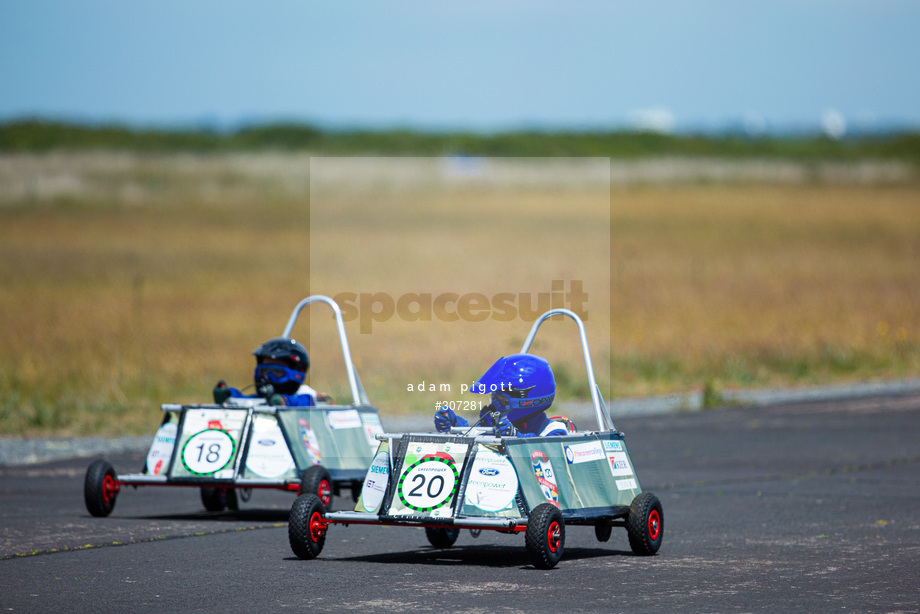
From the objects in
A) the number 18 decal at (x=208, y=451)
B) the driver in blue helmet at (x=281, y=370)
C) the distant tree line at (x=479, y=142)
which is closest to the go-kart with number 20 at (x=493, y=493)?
the number 18 decal at (x=208, y=451)

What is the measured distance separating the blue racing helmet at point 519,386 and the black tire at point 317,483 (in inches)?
90.8

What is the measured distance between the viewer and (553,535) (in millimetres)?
9711

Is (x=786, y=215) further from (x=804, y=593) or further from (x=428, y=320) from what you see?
(x=804, y=593)

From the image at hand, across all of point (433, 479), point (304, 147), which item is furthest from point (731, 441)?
point (304, 147)

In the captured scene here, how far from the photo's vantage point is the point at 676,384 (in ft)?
85.3

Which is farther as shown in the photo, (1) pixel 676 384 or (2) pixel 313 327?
(2) pixel 313 327

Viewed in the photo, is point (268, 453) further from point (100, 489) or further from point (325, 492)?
point (100, 489)

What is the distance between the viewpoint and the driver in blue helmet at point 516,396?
1032 centimetres

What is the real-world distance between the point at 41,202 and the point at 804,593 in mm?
52888

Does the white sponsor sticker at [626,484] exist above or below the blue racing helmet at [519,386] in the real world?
below

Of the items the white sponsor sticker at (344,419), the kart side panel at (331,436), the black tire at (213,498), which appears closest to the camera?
the kart side panel at (331,436)

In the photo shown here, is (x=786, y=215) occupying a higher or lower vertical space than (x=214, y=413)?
higher

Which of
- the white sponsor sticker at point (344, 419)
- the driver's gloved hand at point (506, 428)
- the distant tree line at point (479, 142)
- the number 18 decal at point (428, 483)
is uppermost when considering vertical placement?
the distant tree line at point (479, 142)

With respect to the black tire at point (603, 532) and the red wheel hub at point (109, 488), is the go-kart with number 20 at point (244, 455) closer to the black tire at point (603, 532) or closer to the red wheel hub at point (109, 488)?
the red wheel hub at point (109, 488)
